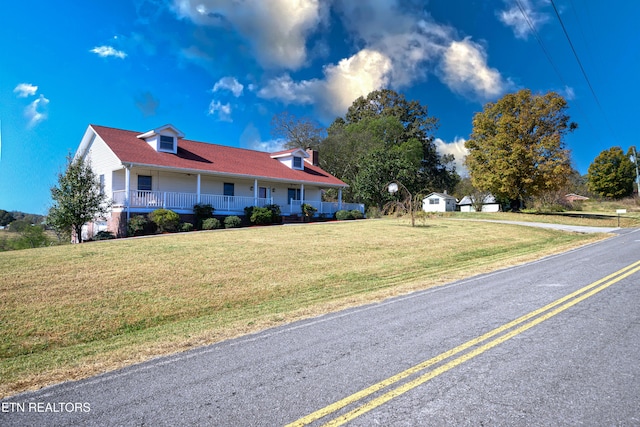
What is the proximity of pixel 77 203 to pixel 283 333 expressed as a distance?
1718 centimetres

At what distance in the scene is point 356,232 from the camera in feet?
60.7

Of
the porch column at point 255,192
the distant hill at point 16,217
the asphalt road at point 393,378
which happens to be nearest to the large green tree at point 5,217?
the distant hill at point 16,217

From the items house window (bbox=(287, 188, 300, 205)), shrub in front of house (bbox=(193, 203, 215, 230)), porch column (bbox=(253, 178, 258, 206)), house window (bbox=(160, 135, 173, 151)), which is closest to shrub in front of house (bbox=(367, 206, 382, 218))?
house window (bbox=(287, 188, 300, 205))

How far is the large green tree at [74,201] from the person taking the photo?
59.2 ft

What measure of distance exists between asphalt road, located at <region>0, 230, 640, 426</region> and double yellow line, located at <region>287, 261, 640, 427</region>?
2 cm

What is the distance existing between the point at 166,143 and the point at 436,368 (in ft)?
78.3

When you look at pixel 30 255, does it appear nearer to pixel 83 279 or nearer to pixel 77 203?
pixel 83 279

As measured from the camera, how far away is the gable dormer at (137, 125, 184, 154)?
23.7 m

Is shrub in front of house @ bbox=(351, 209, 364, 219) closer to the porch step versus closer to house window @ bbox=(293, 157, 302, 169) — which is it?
the porch step

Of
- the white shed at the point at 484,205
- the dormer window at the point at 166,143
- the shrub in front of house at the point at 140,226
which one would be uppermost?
the dormer window at the point at 166,143

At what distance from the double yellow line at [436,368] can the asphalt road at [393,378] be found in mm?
16

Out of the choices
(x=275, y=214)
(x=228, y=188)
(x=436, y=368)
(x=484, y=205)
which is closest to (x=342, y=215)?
(x=275, y=214)

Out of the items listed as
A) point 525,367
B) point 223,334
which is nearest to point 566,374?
point 525,367

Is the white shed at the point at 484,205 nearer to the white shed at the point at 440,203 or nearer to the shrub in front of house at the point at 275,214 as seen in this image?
the white shed at the point at 440,203
